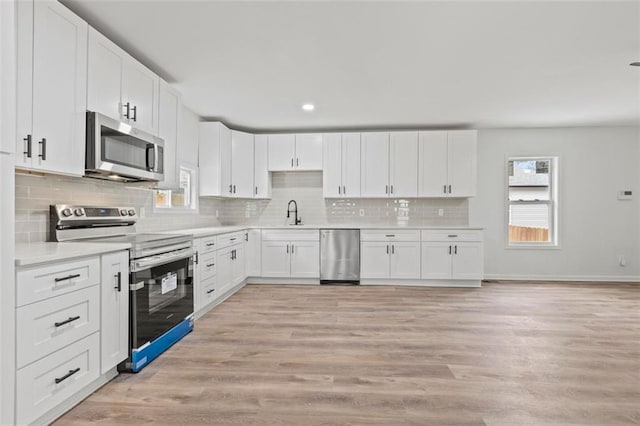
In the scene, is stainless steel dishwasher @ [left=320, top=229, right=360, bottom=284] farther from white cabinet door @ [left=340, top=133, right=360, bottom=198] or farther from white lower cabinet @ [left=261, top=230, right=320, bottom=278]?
white cabinet door @ [left=340, top=133, right=360, bottom=198]

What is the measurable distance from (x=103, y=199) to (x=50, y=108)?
1.21m

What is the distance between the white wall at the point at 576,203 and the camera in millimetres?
5953

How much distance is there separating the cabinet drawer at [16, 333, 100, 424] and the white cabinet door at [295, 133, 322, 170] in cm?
412

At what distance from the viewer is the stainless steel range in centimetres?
255

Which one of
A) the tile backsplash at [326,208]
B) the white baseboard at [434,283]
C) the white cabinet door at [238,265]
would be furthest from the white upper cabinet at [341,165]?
the white cabinet door at [238,265]

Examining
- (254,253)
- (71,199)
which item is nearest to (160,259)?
(71,199)

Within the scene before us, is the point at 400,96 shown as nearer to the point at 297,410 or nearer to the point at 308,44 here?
the point at 308,44

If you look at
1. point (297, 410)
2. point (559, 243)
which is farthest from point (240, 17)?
point (559, 243)

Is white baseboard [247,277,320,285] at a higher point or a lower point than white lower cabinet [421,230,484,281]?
lower

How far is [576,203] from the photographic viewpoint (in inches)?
236

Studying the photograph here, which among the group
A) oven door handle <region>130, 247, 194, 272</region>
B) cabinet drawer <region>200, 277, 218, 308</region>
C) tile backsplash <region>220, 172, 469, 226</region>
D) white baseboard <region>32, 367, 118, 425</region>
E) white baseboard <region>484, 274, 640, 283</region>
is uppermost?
tile backsplash <region>220, 172, 469, 226</region>

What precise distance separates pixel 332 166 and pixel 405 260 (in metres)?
1.81

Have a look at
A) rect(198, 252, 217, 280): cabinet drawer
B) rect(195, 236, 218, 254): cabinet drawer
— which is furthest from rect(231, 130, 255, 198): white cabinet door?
rect(198, 252, 217, 280): cabinet drawer

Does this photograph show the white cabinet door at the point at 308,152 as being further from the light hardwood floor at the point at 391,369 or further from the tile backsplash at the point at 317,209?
the light hardwood floor at the point at 391,369
